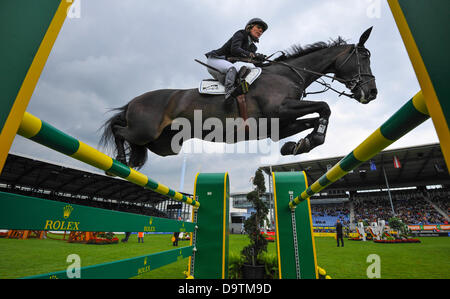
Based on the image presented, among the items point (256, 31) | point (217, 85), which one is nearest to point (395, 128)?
point (217, 85)

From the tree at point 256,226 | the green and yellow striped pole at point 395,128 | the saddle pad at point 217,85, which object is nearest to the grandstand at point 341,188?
the tree at point 256,226

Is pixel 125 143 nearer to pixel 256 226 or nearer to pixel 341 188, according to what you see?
pixel 256 226

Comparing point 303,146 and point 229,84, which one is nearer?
point 303,146

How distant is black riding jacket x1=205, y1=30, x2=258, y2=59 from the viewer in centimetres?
215

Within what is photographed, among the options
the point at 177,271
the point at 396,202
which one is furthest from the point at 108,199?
the point at 396,202

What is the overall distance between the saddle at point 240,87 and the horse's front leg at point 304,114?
0.35 meters

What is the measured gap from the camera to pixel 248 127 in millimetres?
2025

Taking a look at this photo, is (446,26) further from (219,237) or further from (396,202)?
(396,202)

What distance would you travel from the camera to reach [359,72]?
7.38 ft

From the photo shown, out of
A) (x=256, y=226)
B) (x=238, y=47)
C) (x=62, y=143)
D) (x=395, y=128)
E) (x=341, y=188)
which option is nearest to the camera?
(x=395, y=128)

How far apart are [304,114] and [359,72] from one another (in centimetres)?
84

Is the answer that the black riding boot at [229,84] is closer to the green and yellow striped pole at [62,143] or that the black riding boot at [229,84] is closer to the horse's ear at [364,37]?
the green and yellow striped pole at [62,143]

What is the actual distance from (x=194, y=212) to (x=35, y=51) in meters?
3.22

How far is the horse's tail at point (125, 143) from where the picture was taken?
2.25m
